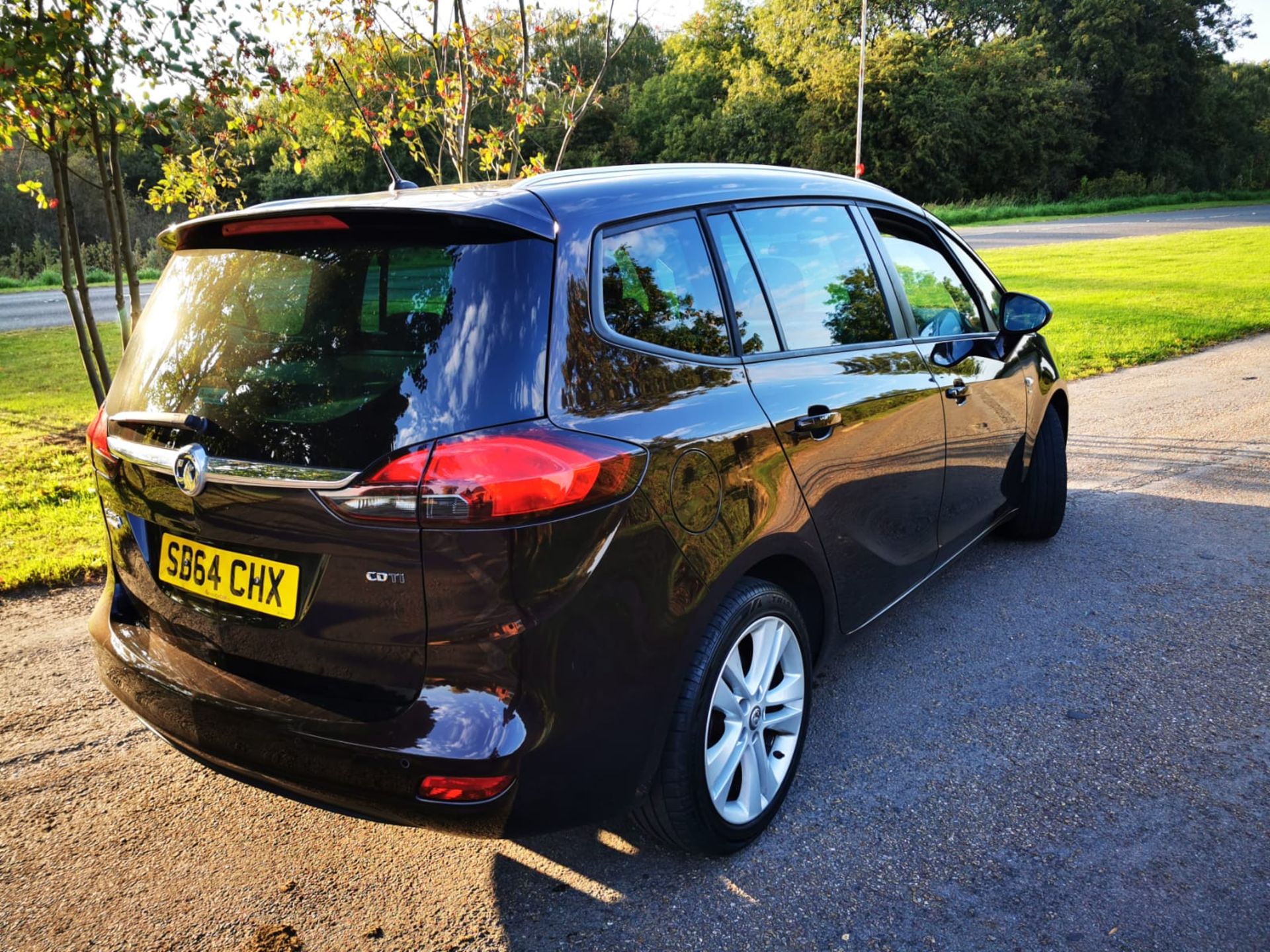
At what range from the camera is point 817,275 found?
122 inches

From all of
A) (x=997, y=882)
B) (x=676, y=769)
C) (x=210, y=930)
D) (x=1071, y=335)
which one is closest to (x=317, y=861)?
(x=210, y=930)

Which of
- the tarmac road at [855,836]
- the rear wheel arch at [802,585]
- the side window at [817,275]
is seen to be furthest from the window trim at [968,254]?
the rear wheel arch at [802,585]

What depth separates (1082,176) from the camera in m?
52.1

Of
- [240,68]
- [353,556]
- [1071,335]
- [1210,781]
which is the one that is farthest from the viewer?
[1071,335]

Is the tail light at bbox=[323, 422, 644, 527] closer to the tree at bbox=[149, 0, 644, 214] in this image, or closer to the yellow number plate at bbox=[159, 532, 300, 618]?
the yellow number plate at bbox=[159, 532, 300, 618]

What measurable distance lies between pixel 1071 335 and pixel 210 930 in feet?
39.0

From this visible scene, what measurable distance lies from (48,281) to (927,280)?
2931cm

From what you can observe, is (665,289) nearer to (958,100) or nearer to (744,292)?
(744,292)

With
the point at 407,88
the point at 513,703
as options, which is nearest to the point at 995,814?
the point at 513,703

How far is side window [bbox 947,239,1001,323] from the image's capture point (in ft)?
13.5

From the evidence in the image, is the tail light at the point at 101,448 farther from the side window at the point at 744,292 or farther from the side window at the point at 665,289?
the side window at the point at 744,292

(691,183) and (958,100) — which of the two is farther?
(958,100)

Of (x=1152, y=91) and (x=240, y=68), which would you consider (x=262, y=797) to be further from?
(x=1152, y=91)

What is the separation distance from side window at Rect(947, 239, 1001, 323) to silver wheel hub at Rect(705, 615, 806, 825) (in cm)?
216
